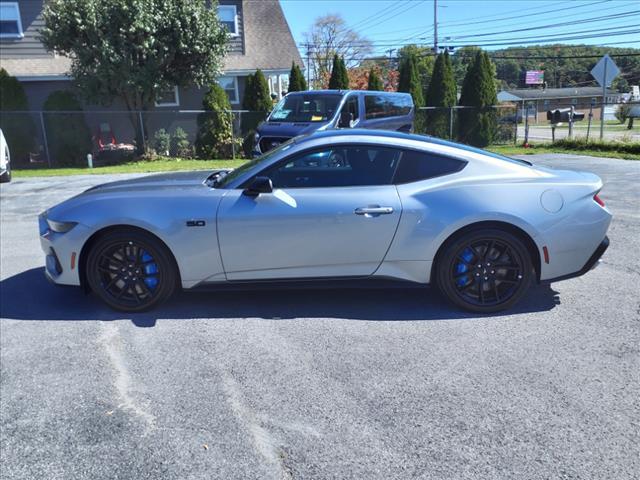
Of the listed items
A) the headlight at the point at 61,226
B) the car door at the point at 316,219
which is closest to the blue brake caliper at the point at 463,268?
the car door at the point at 316,219

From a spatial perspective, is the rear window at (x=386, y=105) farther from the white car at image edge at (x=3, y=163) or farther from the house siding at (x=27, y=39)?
the house siding at (x=27, y=39)

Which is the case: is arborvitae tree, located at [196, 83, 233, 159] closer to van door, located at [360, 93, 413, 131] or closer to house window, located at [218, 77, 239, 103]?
house window, located at [218, 77, 239, 103]

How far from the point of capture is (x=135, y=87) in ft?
54.5

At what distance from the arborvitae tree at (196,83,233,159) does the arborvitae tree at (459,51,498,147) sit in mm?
9551

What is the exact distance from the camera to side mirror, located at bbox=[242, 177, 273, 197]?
425cm

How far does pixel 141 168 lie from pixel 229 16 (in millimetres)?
9414

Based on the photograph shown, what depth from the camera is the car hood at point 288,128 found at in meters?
11.4

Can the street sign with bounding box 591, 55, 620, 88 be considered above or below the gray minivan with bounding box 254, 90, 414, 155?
above

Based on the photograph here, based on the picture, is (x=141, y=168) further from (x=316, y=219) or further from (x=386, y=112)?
(x=316, y=219)

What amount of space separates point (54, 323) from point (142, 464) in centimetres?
228

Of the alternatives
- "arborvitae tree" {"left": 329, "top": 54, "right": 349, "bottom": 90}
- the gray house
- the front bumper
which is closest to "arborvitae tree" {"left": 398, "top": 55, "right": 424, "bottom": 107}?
"arborvitae tree" {"left": 329, "top": 54, "right": 349, "bottom": 90}

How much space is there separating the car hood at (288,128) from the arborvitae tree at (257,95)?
7.53 meters

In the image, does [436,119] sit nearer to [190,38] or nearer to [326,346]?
[190,38]

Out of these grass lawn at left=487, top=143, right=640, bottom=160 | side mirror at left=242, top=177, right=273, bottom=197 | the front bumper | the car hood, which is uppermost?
the car hood
